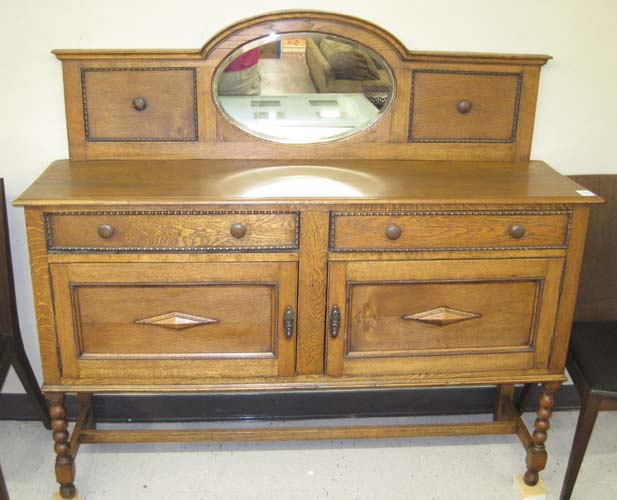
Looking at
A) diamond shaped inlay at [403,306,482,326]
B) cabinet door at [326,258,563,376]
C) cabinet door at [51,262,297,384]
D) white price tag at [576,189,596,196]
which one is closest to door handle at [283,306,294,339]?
cabinet door at [51,262,297,384]

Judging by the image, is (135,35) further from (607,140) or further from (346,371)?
(607,140)

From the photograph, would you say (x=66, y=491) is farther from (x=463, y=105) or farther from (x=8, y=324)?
(x=463, y=105)

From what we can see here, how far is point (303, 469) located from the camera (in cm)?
252

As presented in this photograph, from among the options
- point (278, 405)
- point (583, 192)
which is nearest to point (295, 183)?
point (583, 192)

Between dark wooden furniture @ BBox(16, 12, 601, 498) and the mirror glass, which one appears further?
the mirror glass

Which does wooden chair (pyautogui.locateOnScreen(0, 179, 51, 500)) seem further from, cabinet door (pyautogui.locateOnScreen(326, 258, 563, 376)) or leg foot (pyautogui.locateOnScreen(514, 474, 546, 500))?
leg foot (pyautogui.locateOnScreen(514, 474, 546, 500))

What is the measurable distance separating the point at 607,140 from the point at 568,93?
0.25 metres

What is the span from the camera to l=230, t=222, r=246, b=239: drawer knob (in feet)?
6.50

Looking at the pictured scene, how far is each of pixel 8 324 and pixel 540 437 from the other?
1.91 metres

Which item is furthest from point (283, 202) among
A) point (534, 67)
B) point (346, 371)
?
point (534, 67)

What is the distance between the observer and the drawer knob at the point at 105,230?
1.96m

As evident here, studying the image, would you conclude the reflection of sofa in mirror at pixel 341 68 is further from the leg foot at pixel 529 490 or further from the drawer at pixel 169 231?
the leg foot at pixel 529 490

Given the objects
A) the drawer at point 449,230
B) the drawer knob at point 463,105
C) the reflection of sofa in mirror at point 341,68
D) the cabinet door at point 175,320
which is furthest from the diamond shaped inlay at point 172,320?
the drawer knob at point 463,105

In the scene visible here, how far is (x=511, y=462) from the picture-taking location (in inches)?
101
